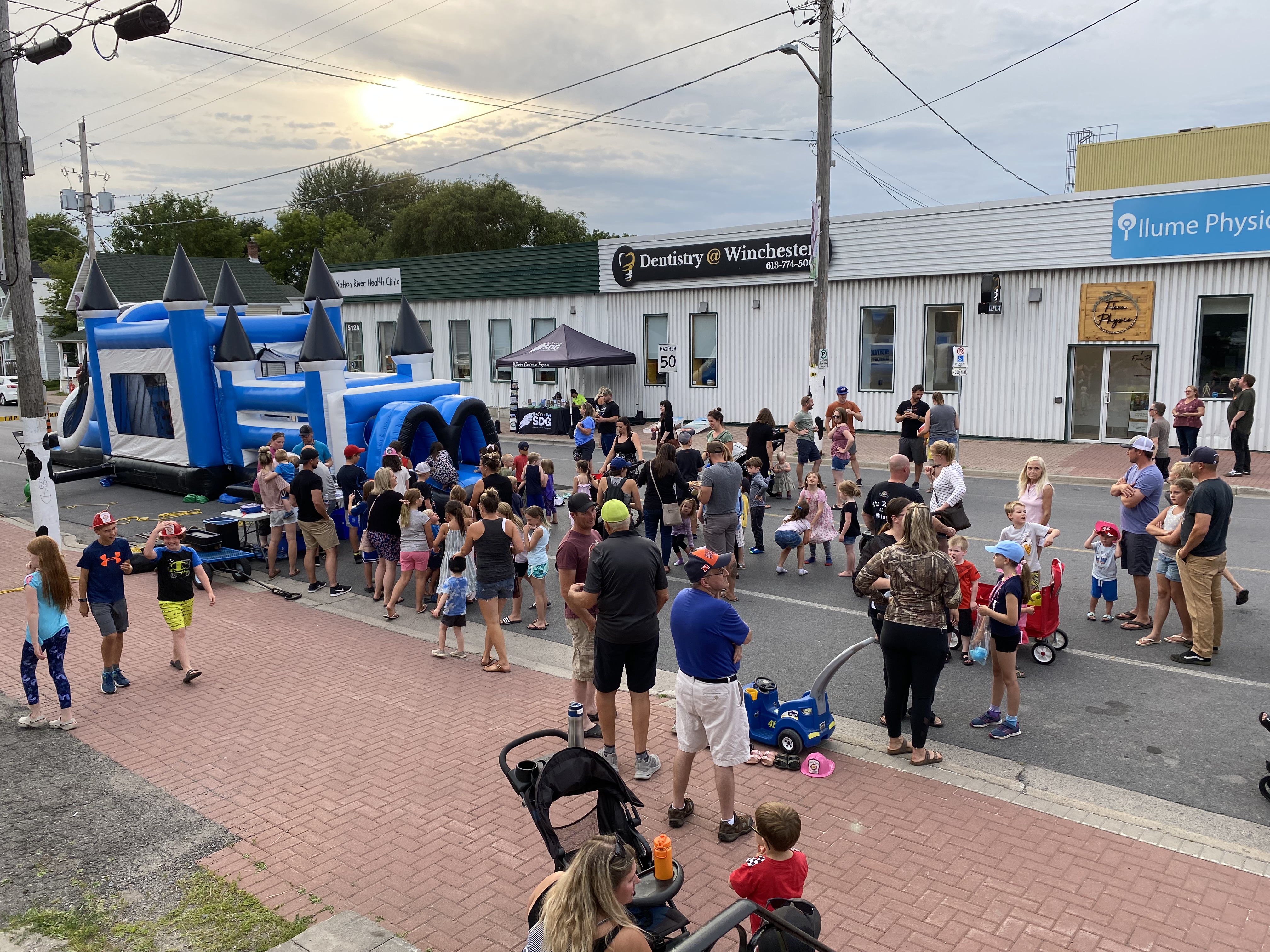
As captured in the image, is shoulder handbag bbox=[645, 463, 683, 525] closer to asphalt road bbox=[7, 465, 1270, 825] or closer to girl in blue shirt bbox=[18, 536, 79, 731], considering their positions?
asphalt road bbox=[7, 465, 1270, 825]

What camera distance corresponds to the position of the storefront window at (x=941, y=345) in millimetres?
22516

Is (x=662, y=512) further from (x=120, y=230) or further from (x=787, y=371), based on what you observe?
(x=120, y=230)

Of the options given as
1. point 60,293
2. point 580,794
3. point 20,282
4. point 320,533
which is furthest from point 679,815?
point 60,293

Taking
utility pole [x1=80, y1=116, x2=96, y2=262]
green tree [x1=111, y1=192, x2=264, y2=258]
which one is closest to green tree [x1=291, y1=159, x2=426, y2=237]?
green tree [x1=111, y1=192, x2=264, y2=258]

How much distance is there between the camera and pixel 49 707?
7.94 metres

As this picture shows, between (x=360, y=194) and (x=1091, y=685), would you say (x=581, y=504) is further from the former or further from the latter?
(x=360, y=194)

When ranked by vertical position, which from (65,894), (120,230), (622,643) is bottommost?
(65,894)

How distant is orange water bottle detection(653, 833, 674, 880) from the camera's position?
4188 mm

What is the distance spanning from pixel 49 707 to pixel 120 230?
244 feet

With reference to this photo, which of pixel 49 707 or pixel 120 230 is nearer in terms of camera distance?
pixel 49 707

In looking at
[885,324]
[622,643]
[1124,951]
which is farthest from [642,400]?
[1124,951]

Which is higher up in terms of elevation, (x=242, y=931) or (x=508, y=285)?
(x=508, y=285)

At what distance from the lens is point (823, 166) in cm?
1922

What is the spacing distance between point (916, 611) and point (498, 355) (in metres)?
27.5
